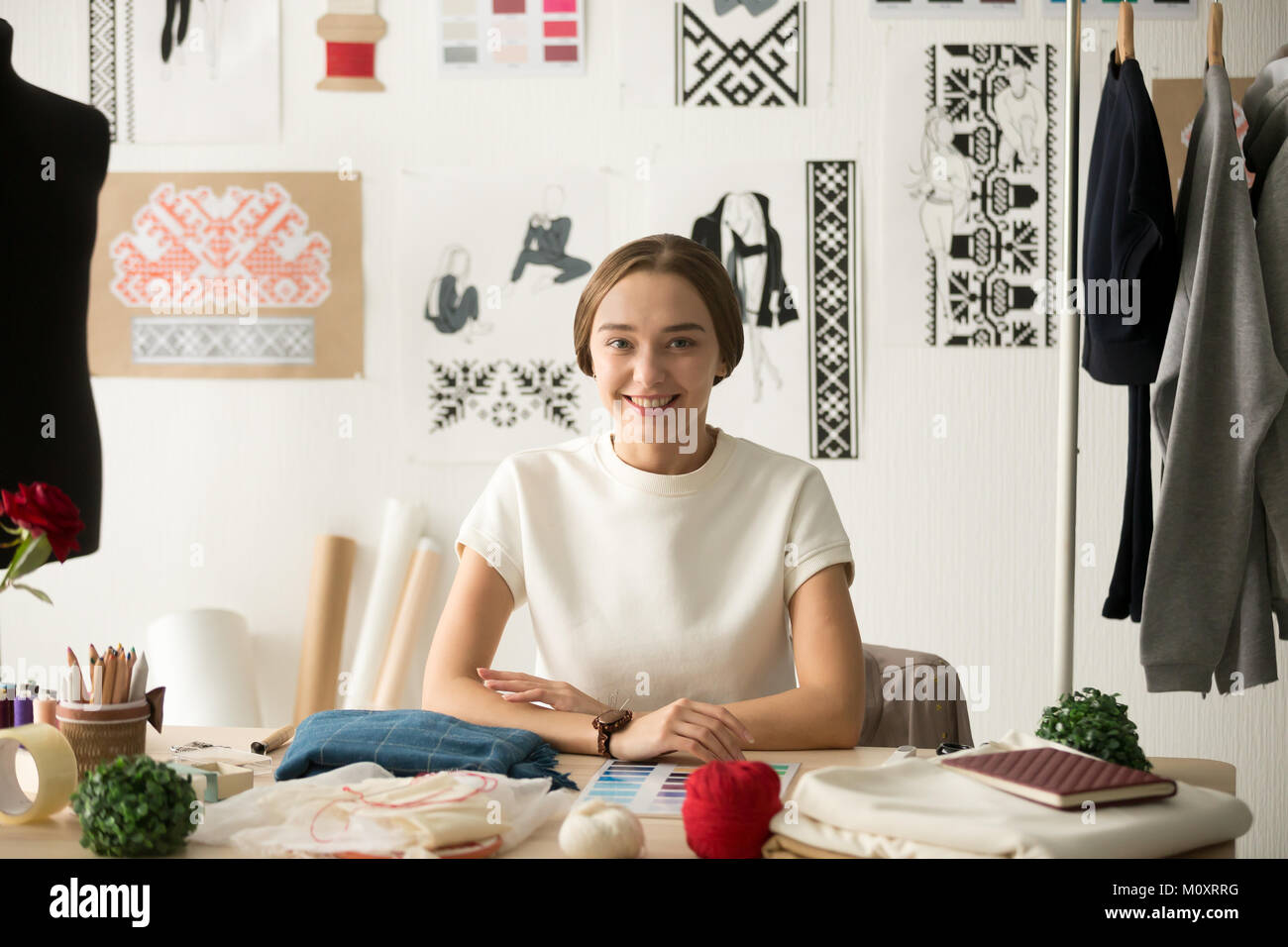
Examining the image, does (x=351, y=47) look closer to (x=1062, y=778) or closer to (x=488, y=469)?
(x=488, y=469)

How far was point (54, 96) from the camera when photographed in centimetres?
251

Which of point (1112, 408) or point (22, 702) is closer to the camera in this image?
point (22, 702)

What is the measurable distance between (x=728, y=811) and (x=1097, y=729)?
0.47m

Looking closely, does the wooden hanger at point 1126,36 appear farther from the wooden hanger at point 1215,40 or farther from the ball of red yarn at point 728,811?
the ball of red yarn at point 728,811

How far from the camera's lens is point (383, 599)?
311cm

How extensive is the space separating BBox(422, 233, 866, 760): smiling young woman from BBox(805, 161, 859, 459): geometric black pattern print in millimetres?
1227

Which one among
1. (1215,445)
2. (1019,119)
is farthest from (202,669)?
(1019,119)

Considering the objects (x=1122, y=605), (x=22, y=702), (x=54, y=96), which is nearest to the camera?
(x=22, y=702)

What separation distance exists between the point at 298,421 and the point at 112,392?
0.53 meters

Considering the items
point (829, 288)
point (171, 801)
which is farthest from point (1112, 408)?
point (171, 801)

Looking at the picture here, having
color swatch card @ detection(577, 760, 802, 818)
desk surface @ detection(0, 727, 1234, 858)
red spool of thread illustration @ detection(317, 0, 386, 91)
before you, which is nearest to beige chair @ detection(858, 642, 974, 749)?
desk surface @ detection(0, 727, 1234, 858)

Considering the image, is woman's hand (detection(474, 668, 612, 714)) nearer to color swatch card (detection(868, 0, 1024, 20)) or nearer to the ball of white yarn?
the ball of white yarn

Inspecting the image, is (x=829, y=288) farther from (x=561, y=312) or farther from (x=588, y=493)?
(x=588, y=493)
